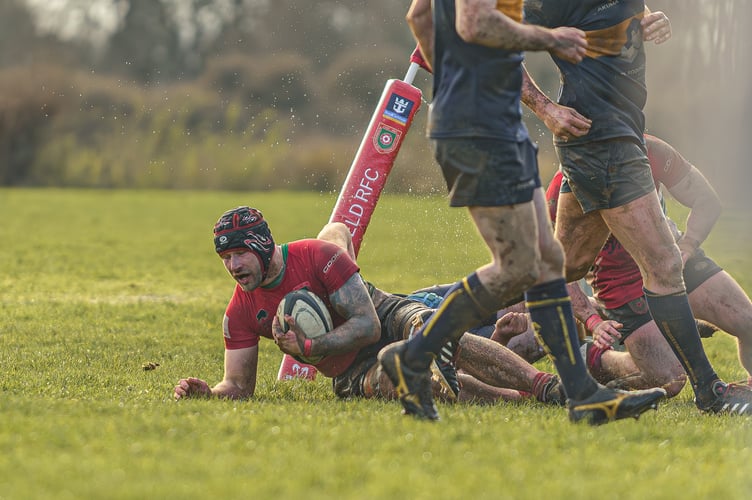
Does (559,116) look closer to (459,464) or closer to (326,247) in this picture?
(326,247)

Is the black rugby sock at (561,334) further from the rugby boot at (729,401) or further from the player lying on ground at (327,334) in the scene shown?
the player lying on ground at (327,334)

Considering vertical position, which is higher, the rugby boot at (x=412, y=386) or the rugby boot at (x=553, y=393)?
the rugby boot at (x=412, y=386)

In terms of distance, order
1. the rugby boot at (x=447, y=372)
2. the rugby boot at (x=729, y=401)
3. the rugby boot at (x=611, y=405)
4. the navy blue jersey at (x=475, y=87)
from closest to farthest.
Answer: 1. the navy blue jersey at (x=475, y=87)
2. the rugby boot at (x=611, y=405)
3. the rugby boot at (x=729, y=401)
4. the rugby boot at (x=447, y=372)

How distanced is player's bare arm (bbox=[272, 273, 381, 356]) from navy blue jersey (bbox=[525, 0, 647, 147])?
4.24ft

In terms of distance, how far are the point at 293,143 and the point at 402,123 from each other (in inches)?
807

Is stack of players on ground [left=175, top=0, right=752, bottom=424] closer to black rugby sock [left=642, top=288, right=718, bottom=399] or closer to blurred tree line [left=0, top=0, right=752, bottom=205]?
black rugby sock [left=642, top=288, right=718, bottom=399]

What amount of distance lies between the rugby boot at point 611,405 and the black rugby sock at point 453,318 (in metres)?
0.56

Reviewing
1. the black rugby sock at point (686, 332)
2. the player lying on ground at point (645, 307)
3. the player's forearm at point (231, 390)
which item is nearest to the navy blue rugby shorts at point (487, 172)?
the black rugby sock at point (686, 332)

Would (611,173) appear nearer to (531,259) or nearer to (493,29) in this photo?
(531,259)

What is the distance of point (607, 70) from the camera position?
545cm

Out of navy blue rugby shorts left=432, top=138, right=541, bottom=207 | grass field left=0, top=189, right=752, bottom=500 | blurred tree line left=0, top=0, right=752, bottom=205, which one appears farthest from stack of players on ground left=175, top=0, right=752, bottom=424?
blurred tree line left=0, top=0, right=752, bottom=205

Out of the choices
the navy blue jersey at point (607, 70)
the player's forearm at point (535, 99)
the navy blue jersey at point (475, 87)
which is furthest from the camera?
the player's forearm at point (535, 99)

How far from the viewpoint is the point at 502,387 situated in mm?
5988

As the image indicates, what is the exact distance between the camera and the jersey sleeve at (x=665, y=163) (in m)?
6.52
